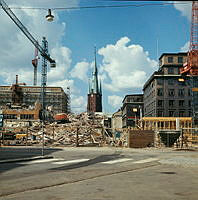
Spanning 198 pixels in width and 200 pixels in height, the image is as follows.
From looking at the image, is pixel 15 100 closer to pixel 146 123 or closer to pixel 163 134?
pixel 146 123

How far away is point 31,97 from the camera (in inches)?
5645

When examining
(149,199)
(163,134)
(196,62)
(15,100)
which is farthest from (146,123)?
(15,100)

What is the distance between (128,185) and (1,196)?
346 centimetres

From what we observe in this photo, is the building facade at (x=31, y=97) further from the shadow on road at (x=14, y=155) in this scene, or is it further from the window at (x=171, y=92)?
the shadow on road at (x=14, y=155)

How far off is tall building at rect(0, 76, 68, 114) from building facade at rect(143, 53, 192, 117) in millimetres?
65964

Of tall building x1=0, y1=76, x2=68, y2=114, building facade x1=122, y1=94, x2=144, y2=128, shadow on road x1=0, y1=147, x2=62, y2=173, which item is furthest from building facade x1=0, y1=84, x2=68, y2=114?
shadow on road x1=0, y1=147, x2=62, y2=173

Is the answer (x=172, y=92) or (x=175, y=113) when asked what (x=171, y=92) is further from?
(x=175, y=113)

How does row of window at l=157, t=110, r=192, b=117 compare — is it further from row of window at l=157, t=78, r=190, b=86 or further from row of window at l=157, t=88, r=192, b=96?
row of window at l=157, t=78, r=190, b=86

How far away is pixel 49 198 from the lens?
6.27 m

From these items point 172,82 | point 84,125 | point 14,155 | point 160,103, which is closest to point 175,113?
point 160,103

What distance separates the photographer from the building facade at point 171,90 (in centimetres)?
8025

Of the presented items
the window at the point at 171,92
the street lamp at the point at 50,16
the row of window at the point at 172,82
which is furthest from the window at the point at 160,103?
the street lamp at the point at 50,16

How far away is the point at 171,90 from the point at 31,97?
3300 inches

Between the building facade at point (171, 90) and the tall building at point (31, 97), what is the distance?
6596 cm
